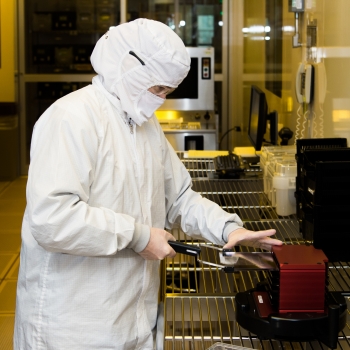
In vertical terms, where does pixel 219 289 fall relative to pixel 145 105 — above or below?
below

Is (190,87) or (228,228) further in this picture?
(190,87)

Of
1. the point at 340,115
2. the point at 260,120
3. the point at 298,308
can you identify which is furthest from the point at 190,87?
the point at 298,308

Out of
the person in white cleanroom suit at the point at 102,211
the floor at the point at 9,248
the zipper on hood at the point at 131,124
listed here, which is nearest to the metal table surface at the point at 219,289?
the person in white cleanroom suit at the point at 102,211

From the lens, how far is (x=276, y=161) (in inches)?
103

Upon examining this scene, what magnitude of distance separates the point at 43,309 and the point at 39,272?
9 cm

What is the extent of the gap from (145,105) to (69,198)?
14.3 inches

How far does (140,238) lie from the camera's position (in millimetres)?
1574

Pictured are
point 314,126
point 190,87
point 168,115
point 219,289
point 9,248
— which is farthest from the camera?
point 168,115

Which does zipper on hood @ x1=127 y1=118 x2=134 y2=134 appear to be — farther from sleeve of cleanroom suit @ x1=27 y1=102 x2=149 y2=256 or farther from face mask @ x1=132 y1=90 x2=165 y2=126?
sleeve of cleanroom suit @ x1=27 y1=102 x2=149 y2=256

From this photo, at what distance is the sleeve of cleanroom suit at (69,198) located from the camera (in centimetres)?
149

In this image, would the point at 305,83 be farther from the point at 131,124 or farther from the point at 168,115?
the point at 168,115

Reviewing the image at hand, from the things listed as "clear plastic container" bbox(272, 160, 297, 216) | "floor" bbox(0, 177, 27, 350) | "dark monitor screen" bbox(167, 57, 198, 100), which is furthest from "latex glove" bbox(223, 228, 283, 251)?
"dark monitor screen" bbox(167, 57, 198, 100)

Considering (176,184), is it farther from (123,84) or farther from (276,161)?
(276,161)

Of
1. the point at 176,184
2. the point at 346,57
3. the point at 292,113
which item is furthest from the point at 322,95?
the point at 176,184
